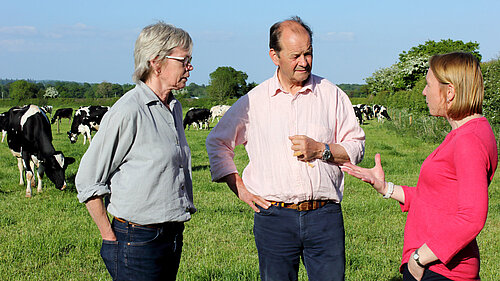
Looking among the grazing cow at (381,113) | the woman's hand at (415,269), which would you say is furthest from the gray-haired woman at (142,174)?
the grazing cow at (381,113)

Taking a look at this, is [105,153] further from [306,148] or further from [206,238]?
[206,238]

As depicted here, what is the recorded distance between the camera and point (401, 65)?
57.2 m

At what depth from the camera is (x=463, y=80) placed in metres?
2.53

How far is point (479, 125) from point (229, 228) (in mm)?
4958

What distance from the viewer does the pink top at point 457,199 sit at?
2428 millimetres

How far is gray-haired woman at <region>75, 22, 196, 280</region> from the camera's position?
2717mm

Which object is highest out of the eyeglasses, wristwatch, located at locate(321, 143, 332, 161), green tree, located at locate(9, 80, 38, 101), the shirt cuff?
green tree, located at locate(9, 80, 38, 101)

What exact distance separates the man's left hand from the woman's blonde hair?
83 centimetres

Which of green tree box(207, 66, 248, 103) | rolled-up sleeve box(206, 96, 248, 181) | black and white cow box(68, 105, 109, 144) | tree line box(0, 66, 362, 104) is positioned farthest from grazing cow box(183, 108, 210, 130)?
green tree box(207, 66, 248, 103)

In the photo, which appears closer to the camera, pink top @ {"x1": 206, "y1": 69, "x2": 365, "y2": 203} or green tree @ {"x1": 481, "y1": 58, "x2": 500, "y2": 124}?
pink top @ {"x1": 206, "y1": 69, "x2": 365, "y2": 203}

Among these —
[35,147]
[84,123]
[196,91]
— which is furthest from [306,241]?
[196,91]

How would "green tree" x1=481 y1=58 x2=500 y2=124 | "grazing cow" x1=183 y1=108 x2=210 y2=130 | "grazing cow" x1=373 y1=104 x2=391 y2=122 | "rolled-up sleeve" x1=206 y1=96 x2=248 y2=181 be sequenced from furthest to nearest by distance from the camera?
"grazing cow" x1=373 y1=104 x2=391 y2=122 → "grazing cow" x1=183 y1=108 x2=210 y2=130 → "green tree" x1=481 y1=58 x2=500 y2=124 → "rolled-up sleeve" x1=206 y1=96 x2=248 y2=181

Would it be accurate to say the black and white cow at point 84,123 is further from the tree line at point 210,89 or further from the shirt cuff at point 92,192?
the tree line at point 210,89

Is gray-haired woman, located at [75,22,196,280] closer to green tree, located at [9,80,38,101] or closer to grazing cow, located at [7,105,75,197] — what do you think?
grazing cow, located at [7,105,75,197]
